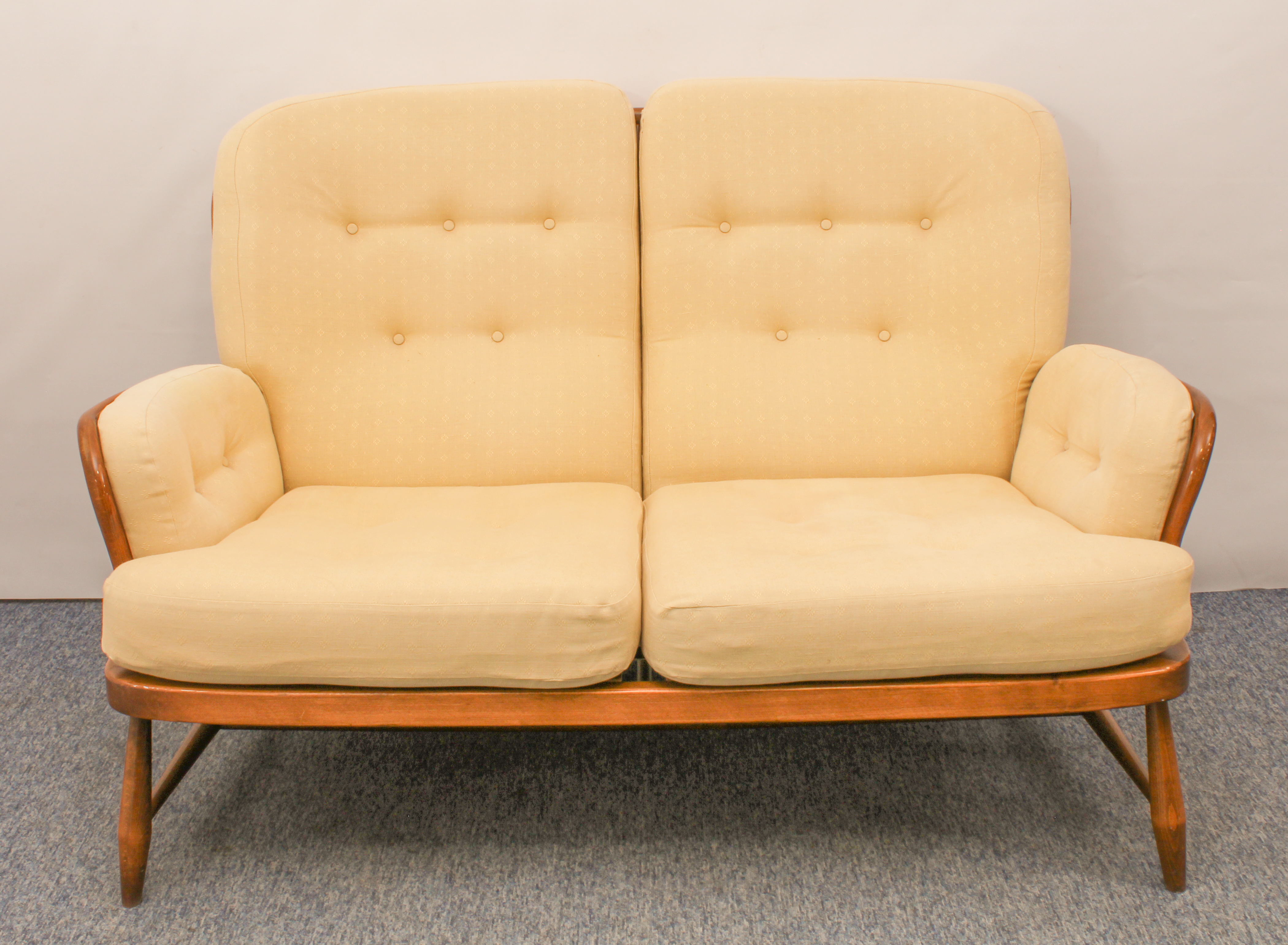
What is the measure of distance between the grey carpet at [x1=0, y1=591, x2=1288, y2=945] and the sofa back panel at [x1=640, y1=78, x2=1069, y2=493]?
482mm

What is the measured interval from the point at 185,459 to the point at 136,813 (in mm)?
448

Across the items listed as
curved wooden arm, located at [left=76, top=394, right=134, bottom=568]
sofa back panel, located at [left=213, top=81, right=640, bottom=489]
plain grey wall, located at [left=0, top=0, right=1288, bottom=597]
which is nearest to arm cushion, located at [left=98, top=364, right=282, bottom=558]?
curved wooden arm, located at [left=76, top=394, right=134, bottom=568]

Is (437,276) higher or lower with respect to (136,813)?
higher

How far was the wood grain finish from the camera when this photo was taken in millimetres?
943

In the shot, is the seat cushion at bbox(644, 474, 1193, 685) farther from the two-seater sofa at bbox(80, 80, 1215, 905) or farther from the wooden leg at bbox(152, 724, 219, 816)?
the wooden leg at bbox(152, 724, 219, 816)

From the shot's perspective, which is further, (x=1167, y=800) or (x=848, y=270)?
(x=848, y=270)

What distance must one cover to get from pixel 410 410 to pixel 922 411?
0.88m

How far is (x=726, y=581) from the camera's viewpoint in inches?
36.3

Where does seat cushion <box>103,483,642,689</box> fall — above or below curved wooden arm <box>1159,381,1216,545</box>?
below

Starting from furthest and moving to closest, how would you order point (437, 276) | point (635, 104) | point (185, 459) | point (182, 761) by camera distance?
point (635, 104), point (437, 276), point (182, 761), point (185, 459)

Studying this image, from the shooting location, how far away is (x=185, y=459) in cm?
104

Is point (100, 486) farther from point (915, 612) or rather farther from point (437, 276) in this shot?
point (915, 612)

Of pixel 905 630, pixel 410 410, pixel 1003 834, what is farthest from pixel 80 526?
pixel 1003 834

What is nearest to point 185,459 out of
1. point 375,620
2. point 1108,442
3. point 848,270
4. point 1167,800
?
point 375,620
